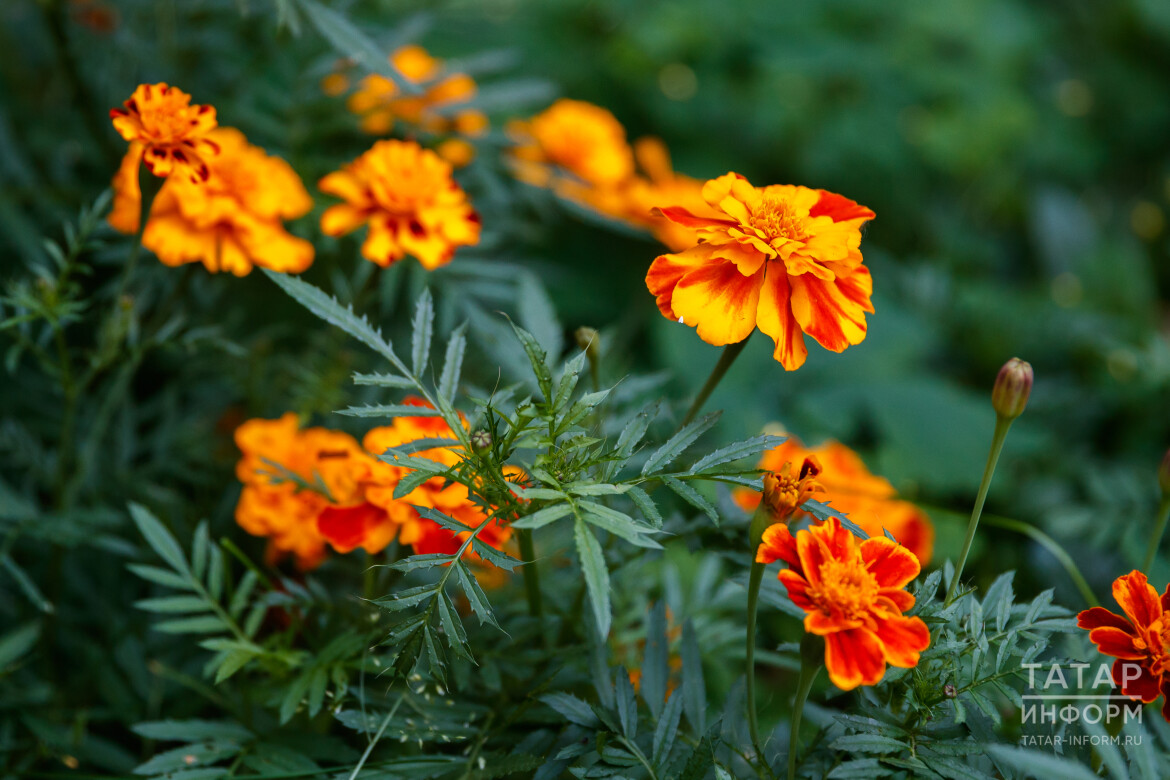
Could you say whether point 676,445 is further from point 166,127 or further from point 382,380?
point 166,127

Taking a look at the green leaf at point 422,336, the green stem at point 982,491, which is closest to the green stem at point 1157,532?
the green stem at point 982,491

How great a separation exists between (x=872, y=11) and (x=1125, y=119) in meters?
0.69

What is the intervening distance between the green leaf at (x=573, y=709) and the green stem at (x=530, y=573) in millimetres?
75

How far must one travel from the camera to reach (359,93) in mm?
938

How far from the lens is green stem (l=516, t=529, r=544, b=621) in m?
0.54

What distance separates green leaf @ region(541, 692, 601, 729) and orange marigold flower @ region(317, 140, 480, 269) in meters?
0.33

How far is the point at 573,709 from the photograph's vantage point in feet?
1.72

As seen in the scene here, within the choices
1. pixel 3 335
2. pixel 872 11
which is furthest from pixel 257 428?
A: pixel 872 11

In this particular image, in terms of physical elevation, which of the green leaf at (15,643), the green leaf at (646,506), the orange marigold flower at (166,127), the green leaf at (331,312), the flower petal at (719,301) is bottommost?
the green leaf at (15,643)

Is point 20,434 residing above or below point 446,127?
below

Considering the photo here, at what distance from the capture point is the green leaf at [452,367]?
546 mm

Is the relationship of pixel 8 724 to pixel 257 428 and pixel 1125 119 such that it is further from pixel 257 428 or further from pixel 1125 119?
pixel 1125 119

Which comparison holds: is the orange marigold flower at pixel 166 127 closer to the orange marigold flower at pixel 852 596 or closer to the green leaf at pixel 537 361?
the green leaf at pixel 537 361

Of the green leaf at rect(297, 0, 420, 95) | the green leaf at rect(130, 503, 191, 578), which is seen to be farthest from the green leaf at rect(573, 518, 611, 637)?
the green leaf at rect(297, 0, 420, 95)
